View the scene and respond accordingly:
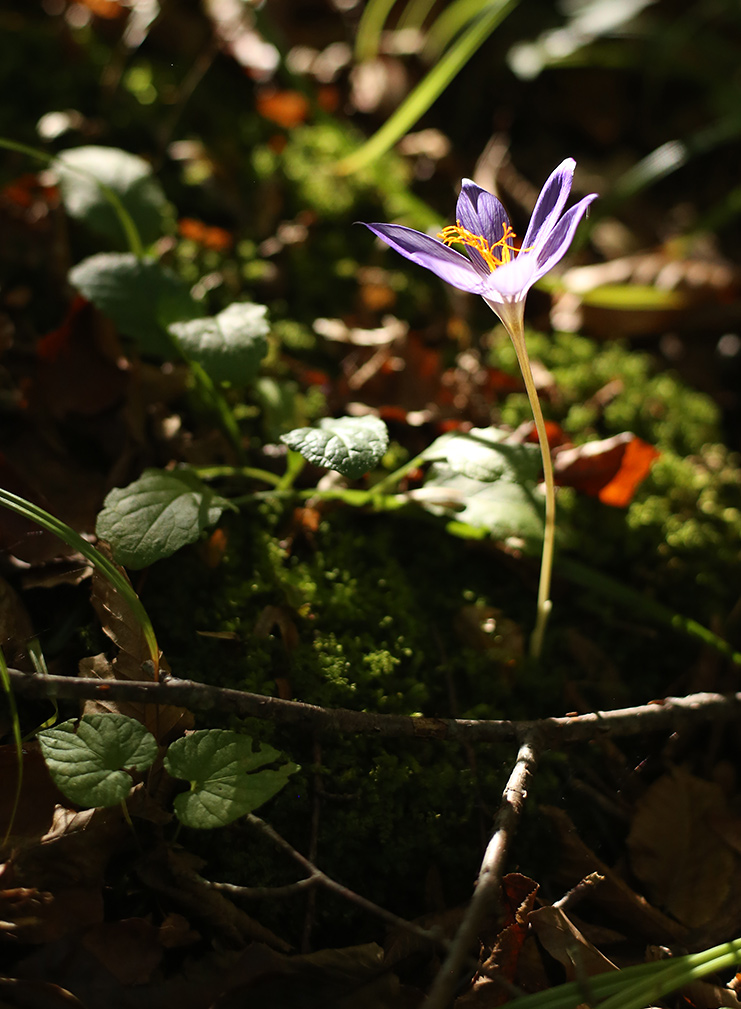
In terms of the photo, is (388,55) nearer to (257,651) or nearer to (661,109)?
(661,109)

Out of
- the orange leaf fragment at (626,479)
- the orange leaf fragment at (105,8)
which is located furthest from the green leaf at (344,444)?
the orange leaf fragment at (105,8)

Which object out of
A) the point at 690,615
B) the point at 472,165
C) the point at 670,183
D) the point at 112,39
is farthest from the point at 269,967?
the point at 670,183

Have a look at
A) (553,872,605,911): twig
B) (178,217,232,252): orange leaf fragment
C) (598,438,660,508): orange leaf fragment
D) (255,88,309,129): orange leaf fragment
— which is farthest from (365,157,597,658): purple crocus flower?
(255,88,309,129): orange leaf fragment

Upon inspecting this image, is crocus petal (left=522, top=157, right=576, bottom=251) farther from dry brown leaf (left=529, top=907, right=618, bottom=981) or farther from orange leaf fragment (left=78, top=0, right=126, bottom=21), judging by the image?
orange leaf fragment (left=78, top=0, right=126, bottom=21)

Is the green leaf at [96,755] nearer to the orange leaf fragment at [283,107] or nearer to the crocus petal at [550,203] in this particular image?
the crocus petal at [550,203]

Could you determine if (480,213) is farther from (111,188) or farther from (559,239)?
(111,188)
